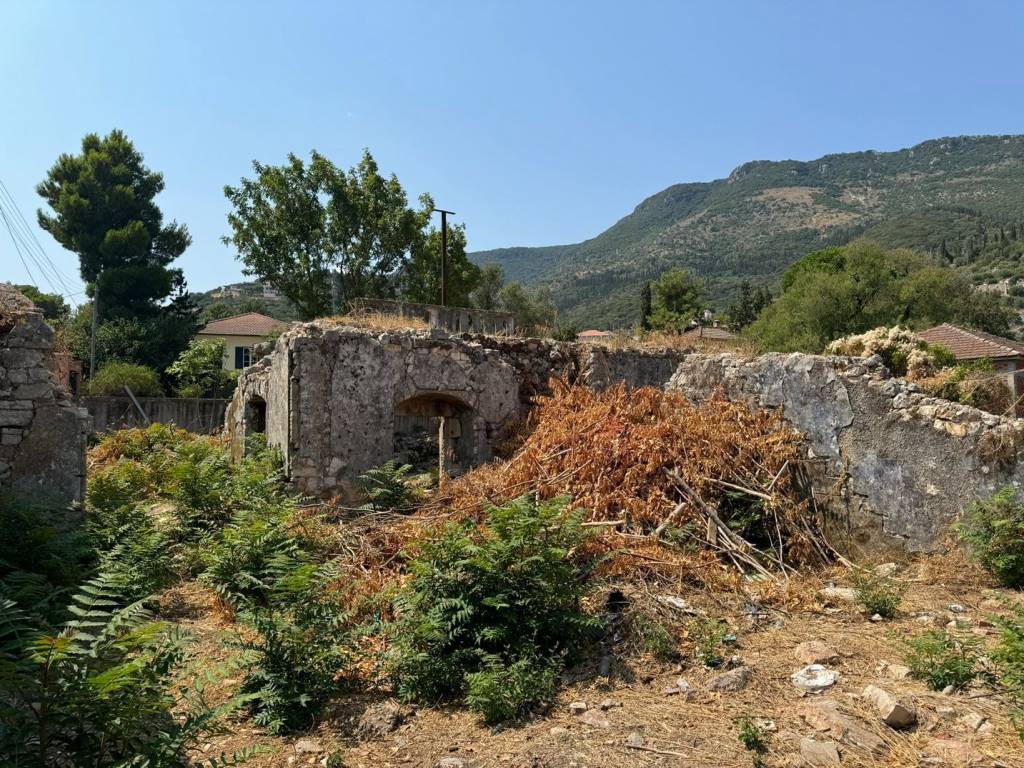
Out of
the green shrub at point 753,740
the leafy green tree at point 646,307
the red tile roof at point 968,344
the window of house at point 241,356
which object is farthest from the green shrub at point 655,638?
the leafy green tree at point 646,307

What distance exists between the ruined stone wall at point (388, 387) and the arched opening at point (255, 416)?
0.17 meters

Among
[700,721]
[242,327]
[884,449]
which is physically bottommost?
[700,721]

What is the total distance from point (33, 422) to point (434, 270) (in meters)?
24.5

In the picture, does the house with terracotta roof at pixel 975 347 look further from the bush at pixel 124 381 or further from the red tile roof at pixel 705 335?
the bush at pixel 124 381

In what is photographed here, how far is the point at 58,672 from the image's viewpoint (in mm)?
3129

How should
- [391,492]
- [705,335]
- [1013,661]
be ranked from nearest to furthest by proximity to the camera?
[1013,661], [391,492], [705,335]

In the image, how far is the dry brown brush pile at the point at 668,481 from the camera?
22.1 feet

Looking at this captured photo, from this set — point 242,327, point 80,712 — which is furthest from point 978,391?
point 242,327

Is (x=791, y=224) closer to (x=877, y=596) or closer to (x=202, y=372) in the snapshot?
(x=202, y=372)

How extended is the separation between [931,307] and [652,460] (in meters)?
29.8

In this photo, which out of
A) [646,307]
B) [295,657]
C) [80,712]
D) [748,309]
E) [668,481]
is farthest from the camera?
[646,307]

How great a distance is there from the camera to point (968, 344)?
875 inches

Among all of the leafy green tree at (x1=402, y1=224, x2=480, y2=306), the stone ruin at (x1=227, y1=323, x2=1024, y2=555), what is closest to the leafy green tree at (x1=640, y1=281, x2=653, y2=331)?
the leafy green tree at (x1=402, y1=224, x2=480, y2=306)

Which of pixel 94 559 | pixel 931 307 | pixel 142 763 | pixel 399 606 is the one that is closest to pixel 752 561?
pixel 399 606
